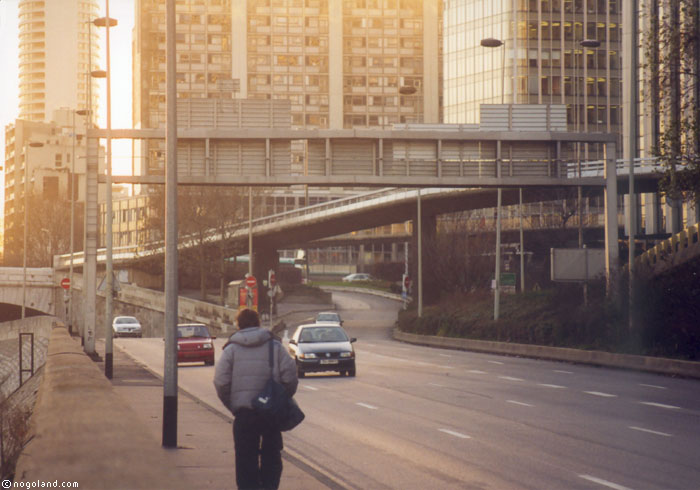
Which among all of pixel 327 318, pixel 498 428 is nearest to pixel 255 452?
pixel 498 428

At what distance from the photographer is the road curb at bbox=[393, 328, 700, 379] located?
103ft

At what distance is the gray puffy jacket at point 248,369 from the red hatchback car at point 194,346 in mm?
30032

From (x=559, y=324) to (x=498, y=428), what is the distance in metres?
25.7

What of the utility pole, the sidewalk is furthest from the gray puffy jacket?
the utility pole

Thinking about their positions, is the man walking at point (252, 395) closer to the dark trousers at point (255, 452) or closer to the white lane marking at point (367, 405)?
the dark trousers at point (255, 452)

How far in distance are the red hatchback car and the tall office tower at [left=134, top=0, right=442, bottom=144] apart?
132876mm

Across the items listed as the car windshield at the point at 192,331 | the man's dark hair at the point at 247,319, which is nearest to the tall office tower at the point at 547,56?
the car windshield at the point at 192,331

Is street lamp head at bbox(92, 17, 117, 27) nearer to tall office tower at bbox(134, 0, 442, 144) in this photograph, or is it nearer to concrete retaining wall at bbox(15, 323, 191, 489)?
concrete retaining wall at bbox(15, 323, 191, 489)

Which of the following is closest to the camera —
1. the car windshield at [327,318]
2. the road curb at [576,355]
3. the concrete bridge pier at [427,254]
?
the road curb at [576,355]

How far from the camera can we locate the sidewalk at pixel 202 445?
12.1 meters

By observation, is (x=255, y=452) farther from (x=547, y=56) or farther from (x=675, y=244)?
(x=547, y=56)

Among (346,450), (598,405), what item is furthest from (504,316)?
(346,450)

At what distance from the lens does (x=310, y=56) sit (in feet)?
578

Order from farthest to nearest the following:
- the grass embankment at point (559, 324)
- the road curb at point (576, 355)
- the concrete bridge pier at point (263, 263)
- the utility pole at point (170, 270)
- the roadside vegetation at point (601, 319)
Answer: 1. the concrete bridge pier at point (263, 263)
2. the grass embankment at point (559, 324)
3. the roadside vegetation at point (601, 319)
4. the road curb at point (576, 355)
5. the utility pole at point (170, 270)
